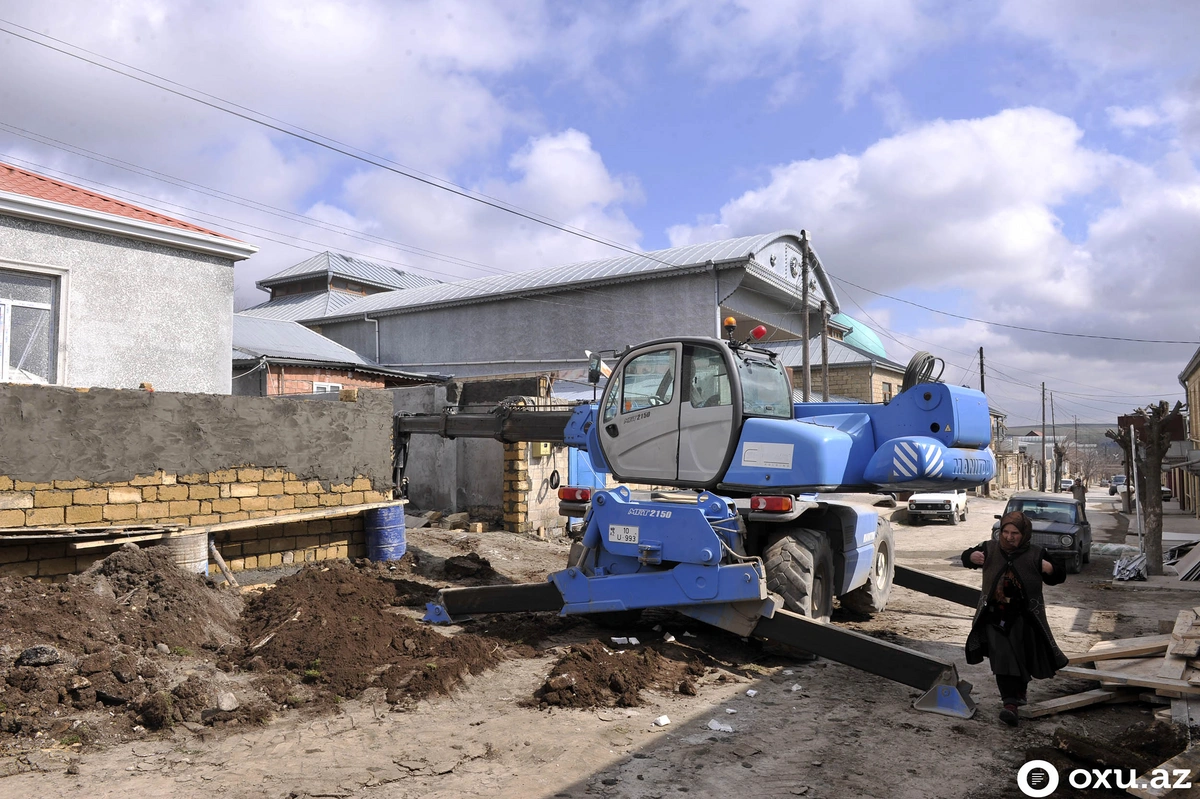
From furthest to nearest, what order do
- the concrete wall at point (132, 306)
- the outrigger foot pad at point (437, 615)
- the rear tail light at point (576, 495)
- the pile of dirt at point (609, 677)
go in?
1. the concrete wall at point (132, 306)
2. the rear tail light at point (576, 495)
3. the outrigger foot pad at point (437, 615)
4. the pile of dirt at point (609, 677)

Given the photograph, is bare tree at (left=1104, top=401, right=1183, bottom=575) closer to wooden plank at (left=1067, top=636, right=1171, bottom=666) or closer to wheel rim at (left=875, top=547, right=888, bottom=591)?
wheel rim at (left=875, top=547, right=888, bottom=591)

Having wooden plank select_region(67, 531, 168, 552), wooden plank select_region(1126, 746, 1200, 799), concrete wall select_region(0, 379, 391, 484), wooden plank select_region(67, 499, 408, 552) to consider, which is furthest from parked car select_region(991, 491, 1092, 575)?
wooden plank select_region(67, 531, 168, 552)

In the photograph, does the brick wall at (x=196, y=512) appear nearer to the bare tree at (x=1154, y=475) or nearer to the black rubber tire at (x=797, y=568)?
the black rubber tire at (x=797, y=568)

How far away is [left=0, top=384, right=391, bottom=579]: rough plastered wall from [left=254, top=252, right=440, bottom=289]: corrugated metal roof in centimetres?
2617

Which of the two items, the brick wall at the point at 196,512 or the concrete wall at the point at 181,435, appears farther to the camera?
the concrete wall at the point at 181,435

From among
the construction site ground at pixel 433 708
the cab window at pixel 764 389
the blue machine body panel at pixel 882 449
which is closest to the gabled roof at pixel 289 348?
the construction site ground at pixel 433 708

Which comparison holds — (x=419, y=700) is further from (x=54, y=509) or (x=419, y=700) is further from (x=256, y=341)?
(x=256, y=341)

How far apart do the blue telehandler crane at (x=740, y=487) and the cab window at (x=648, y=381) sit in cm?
1

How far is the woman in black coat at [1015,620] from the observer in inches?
215

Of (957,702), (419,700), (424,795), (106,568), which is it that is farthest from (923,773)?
(106,568)

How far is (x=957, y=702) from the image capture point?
5645 millimetres

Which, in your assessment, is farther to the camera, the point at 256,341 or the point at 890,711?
the point at 256,341

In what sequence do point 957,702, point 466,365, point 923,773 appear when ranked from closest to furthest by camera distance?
1. point 923,773
2. point 957,702
3. point 466,365

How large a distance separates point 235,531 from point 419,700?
14.6 ft
